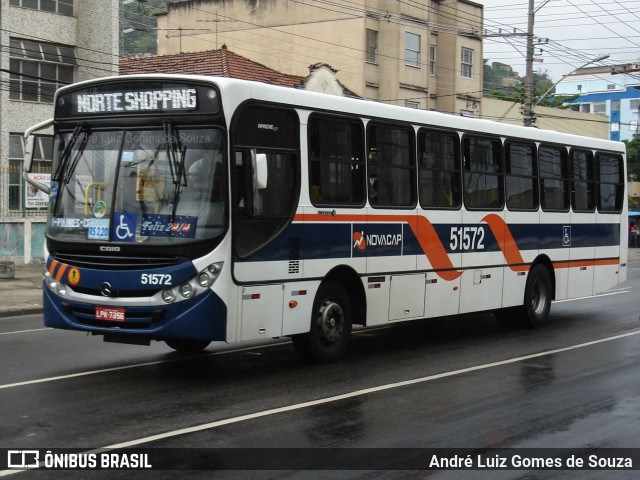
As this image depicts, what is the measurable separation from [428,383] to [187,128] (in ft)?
12.6

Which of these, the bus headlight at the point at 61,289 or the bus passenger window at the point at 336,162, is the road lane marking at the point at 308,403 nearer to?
the bus headlight at the point at 61,289

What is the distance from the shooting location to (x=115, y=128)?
10.5m

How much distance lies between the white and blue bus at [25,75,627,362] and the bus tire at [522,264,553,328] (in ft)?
6.47

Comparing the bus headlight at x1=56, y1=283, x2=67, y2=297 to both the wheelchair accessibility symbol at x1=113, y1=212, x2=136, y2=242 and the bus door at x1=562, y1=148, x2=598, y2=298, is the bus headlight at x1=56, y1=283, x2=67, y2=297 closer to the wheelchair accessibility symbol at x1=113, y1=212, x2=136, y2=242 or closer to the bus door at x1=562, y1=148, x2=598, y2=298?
the wheelchair accessibility symbol at x1=113, y1=212, x2=136, y2=242

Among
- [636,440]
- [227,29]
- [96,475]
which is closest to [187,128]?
[96,475]

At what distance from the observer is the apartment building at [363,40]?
4303cm

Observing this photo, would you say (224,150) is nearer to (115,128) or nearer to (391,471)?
(115,128)

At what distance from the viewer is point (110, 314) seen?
10.1 metres

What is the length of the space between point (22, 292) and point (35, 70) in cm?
1070

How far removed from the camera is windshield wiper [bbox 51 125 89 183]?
35.1 ft

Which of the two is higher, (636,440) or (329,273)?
(329,273)

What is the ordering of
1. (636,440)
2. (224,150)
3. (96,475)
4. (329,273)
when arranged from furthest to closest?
(329,273) < (224,150) < (636,440) < (96,475)

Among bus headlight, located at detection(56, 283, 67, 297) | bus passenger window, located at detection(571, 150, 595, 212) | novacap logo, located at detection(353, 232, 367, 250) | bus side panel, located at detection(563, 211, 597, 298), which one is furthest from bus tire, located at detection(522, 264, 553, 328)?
bus headlight, located at detection(56, 283, 67, 297)

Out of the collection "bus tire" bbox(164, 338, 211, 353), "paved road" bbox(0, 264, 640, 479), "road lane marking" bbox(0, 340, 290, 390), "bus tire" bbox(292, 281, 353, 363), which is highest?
"bus tire" bbox(292, 281, 353, 363)
